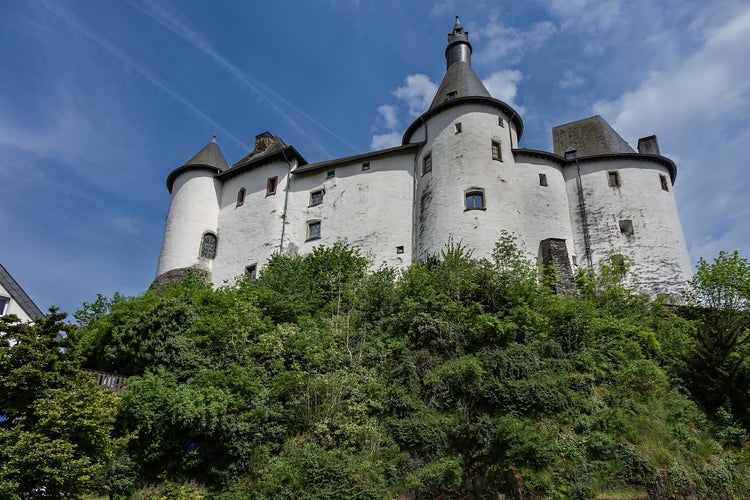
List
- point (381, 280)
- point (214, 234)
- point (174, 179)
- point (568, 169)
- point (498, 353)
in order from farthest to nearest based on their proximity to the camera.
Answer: point (174, 179) → point (214, 234) → point (568, 169) → point (381, 280) → point (498, 353)

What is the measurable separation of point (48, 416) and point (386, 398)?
8439 millimetres

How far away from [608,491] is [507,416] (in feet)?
9.29

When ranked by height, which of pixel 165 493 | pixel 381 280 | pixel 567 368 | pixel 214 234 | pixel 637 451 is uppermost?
pixel 214 234

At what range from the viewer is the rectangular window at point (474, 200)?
27.9 m

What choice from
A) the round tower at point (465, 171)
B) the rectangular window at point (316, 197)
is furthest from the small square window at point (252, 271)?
the round tower at point (465, 171)

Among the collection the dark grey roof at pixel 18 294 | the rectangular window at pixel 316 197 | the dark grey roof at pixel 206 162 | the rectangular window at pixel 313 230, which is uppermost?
the dark grey roof at pixel 206 162

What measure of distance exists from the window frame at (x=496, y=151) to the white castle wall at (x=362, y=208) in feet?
14.3

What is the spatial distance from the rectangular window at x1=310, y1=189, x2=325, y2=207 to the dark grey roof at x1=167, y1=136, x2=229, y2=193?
6.69 meters

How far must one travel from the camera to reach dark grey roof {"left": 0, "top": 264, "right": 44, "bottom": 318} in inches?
866

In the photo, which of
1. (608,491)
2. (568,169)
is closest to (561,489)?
(608,491)

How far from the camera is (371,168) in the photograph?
106 ft

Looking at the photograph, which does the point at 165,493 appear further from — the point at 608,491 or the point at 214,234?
the point at 214,234

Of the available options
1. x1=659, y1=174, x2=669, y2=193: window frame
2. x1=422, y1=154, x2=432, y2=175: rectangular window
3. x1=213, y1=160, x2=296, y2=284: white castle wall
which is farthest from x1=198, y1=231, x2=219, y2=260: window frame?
x1=659, y1=174, x2=669, y2=193: window frame

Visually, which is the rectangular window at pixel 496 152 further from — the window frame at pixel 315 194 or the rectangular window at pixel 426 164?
the window frame at pixel 315 194
